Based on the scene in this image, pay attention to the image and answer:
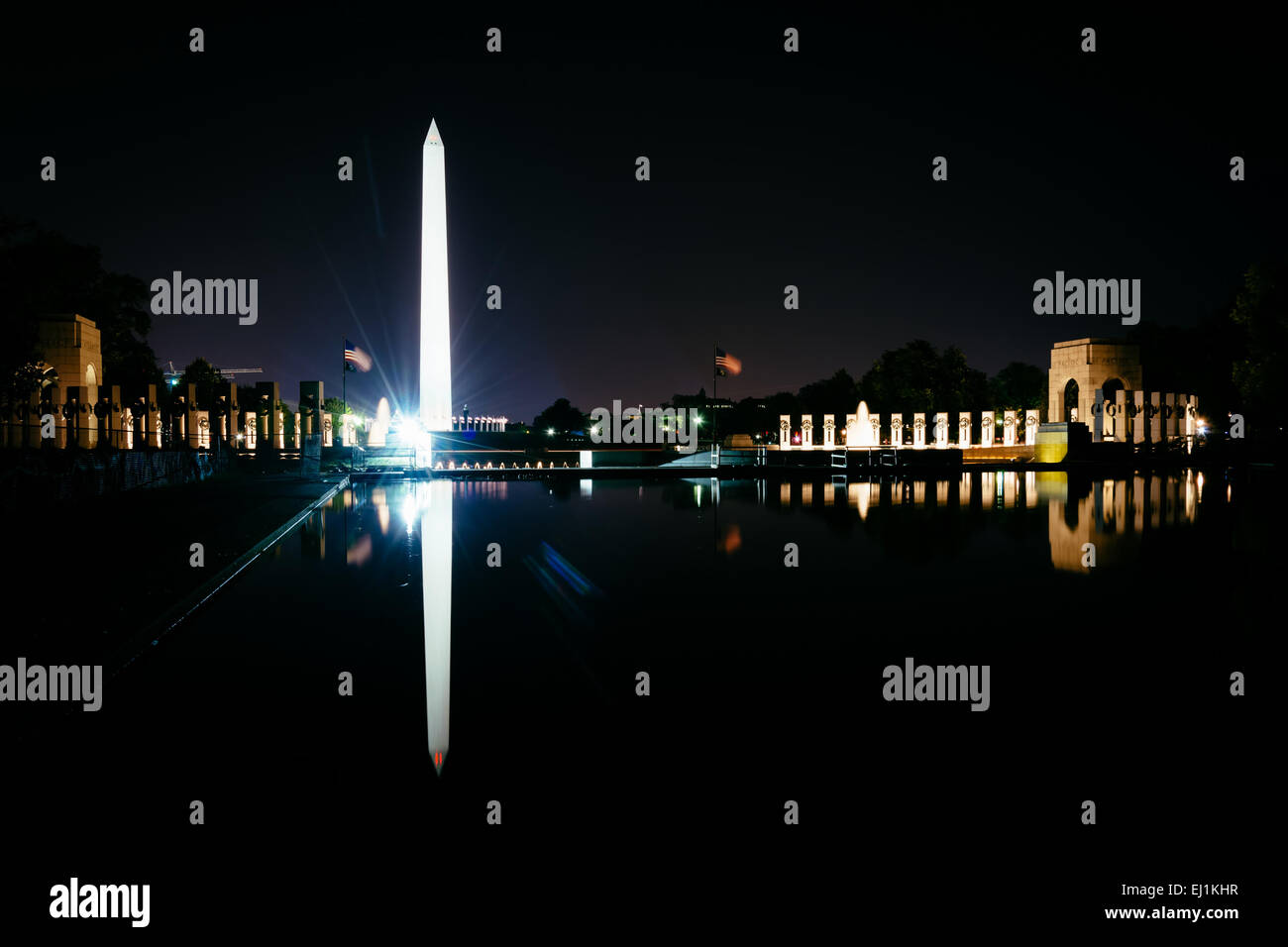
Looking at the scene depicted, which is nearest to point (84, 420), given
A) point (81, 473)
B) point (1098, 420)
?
point (81, 473)

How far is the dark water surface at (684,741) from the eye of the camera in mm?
3314

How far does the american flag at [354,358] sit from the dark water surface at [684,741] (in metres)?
31.7

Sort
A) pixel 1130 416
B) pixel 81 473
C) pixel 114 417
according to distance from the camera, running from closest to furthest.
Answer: pixel 81 473
pixel 114 417
pixel 1130 416

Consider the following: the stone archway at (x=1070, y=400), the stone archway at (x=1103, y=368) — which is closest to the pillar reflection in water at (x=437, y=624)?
the stone archway at (x=1103, y=368)

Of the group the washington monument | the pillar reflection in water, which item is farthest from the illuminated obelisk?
the pillar reflection in water

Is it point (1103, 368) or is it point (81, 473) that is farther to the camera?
point (1103, 368)

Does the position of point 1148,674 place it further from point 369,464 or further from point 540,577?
point 369,464

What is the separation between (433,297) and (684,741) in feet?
160

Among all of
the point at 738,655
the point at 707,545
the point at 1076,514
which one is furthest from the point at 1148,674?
the point at 1076,514

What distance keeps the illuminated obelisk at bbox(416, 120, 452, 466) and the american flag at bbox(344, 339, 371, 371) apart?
7.48m

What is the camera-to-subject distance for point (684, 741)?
452 cm

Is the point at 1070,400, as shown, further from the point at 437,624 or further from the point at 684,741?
the point at 684,741

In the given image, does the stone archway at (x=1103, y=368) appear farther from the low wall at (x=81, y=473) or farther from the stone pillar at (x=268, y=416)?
the low wall at (x=81, y=473)
